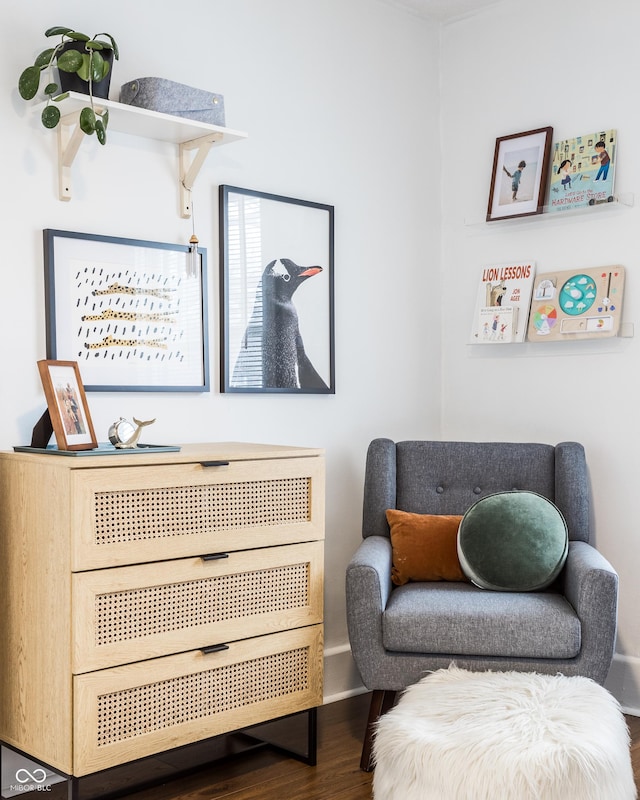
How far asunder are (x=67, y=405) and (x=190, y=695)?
2.59 ft

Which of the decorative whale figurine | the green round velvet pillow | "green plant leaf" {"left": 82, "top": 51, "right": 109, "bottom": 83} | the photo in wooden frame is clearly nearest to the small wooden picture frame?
the decorative whale figurine

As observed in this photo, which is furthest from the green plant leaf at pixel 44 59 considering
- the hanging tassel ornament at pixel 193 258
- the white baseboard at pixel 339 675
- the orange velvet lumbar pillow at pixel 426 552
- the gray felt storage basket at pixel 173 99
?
the white baseboard at pixel 339 675

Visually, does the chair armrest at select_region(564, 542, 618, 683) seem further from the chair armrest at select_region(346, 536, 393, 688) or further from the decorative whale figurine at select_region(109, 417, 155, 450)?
the decorative whale figurine at select_region(109, 417, 155, 450)

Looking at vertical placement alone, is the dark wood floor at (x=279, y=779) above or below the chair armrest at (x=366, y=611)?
below

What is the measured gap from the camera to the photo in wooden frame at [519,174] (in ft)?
10.5

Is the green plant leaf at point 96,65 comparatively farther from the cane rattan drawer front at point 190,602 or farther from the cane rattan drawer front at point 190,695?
the cane rattan drawer front at point 190,695

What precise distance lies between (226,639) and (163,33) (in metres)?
1.77

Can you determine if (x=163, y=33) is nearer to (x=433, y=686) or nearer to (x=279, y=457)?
(x=279, y=457)

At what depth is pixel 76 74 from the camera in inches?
89.4

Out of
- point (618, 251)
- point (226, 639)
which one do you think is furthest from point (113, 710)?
point (618, 251)

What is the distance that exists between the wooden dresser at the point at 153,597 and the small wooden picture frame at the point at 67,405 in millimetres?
85

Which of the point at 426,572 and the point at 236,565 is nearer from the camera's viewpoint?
the point at 236,565

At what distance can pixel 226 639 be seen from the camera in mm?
2312

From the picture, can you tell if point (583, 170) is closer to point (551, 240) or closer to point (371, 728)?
point (551, 240)
